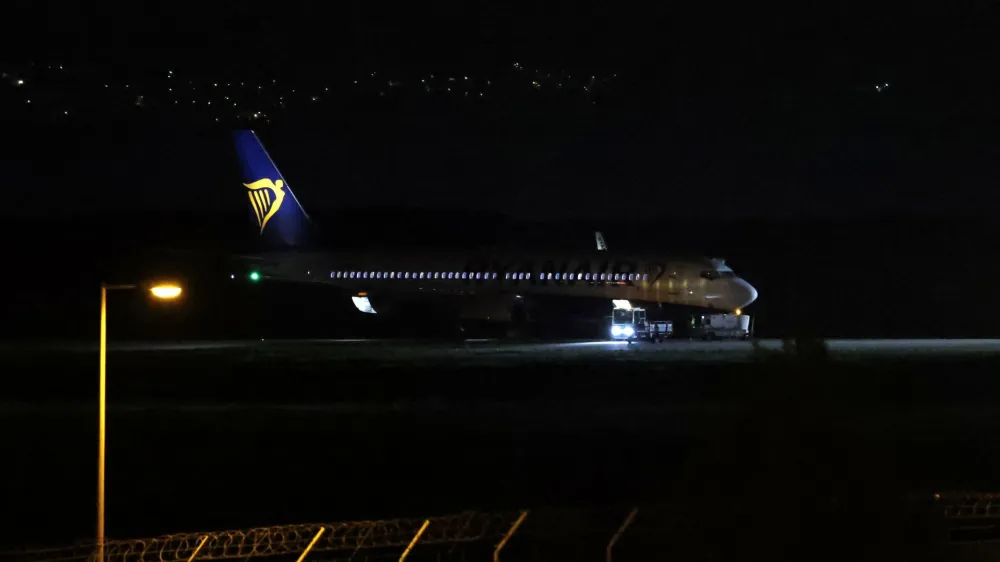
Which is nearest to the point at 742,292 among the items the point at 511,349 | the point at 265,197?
the point at 511,349

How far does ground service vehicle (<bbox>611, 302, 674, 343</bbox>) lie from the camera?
159 feet

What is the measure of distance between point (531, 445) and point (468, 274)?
3176cm

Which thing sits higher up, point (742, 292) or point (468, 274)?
point (742, 292)

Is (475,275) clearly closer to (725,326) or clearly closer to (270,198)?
(725,326)

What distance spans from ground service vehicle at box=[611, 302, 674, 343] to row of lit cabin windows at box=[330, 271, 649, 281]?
1.37 metres

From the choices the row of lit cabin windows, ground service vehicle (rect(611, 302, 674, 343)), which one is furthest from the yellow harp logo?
ground service vehicle (rect(611, 302, 674, 343))

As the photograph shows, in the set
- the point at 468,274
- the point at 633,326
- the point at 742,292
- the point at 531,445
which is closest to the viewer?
the point at 531,445

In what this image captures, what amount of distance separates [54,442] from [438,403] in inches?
350

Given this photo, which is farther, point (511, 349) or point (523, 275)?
point (523, 275)

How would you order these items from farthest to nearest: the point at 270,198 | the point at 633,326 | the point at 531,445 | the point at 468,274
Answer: the point at 270,198, the point at 468,274, the point at 633,326, the point at 531,445

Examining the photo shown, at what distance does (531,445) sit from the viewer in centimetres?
2084

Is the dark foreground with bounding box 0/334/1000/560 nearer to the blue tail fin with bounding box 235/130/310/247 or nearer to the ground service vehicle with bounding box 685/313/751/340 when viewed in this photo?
the ground service vehicle with bounding box 685/313/751/340

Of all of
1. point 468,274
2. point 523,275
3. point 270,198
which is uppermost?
point 270,198

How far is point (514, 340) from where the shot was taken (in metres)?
49.2
